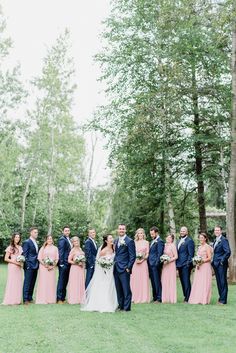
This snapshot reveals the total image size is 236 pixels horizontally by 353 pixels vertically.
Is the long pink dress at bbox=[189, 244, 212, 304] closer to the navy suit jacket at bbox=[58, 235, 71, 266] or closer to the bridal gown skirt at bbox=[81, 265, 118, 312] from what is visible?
the bridal gown skirt at bbox=[81, 265, 118, 312]

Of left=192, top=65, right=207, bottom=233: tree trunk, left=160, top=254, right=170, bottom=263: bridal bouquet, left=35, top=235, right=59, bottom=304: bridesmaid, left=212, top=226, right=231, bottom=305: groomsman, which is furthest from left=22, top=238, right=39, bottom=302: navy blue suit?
left=192, top=65, right=207, bottom=233: tree trunk

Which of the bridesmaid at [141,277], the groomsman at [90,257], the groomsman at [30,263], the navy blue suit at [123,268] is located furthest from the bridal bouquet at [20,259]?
the bridesmaid at [141,277]

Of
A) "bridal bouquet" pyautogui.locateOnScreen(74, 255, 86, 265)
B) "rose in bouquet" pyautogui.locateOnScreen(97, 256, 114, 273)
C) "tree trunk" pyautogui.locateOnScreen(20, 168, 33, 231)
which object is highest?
"tree trunk" pyautogui.locateOnScreen(20, 168, 33, 231)

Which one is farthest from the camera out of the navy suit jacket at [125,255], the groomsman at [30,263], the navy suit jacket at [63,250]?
the navy suit jacket at [63,250]

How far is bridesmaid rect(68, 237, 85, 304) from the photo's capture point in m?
13.3

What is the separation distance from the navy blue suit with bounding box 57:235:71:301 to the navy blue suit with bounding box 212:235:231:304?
364cm

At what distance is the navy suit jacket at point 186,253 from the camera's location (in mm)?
13539

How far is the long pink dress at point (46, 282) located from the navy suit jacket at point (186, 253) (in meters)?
3.10

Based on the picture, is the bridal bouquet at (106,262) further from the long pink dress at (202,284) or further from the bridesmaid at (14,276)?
the long pink dress at (202,284)

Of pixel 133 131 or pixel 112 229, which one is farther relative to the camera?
pixel 112 229

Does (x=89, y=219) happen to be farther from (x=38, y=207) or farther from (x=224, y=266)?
(x=224, y=266)

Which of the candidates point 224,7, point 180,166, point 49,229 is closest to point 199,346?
point 224,7

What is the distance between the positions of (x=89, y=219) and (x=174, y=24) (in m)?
17.3

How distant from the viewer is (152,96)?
2091cm
